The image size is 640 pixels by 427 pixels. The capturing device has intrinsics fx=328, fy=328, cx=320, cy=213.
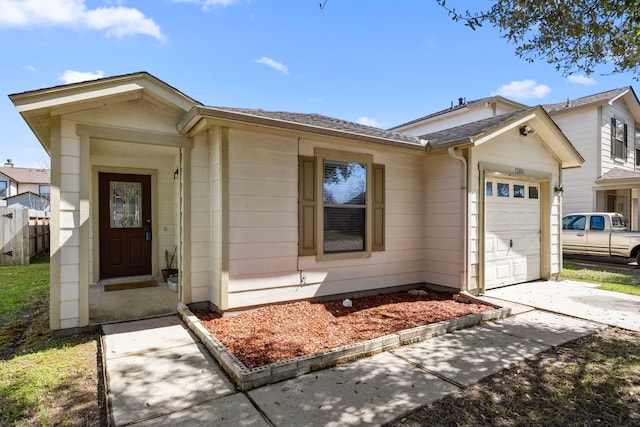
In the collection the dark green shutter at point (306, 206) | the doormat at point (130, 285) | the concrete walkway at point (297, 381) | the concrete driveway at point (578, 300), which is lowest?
the concrete driveway at point (578, 300)

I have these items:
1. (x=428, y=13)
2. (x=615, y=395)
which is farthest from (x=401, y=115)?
(x=615, y=395)

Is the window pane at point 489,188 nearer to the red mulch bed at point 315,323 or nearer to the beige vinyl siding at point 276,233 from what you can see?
the beige vinyl siding at point 276,233

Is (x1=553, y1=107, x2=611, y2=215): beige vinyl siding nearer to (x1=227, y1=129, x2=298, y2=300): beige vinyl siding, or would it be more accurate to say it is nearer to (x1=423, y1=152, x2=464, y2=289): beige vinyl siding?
(x1=423, y1=152, x2=464, y2=289): beige vinyl siding

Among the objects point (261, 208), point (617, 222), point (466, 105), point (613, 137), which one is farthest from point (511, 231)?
point (613, 137)

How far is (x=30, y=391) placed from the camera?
2.89 meters

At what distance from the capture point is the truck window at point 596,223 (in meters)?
10.8

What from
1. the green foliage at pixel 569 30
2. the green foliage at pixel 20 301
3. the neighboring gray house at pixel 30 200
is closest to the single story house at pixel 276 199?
the green foliage at pixel 20 301

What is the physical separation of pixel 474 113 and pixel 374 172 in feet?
29.0

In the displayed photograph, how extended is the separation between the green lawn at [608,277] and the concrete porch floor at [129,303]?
8.81 meters

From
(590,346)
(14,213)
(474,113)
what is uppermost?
(474,113)

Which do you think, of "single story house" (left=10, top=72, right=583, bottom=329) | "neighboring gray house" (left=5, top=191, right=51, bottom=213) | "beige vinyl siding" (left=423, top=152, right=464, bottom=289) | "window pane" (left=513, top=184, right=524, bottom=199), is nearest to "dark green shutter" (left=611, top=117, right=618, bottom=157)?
"single story house" (left=10, top=72, right=583, bottom=329)

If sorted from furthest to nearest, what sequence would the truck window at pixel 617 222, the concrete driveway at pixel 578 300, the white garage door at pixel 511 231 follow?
the truck window at pixel 617 222 → the white garage door at pixel 511 231 → the concrete driveway at pixel 578 300

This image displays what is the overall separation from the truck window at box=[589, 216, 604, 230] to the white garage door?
5.12m

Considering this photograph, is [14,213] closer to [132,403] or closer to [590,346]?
[132,403]
